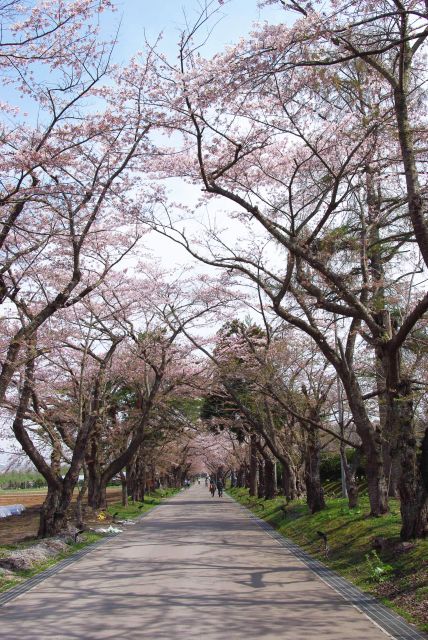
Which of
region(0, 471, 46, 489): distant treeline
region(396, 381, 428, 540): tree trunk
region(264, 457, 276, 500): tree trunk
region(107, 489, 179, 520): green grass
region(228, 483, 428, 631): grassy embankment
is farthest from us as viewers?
region(0, 471, 46, 489): distant treeline

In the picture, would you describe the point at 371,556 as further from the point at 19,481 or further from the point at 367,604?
the point at 19,481

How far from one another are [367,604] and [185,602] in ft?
7.30

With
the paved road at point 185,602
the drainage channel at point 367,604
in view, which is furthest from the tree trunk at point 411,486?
the paved road at point 185,602

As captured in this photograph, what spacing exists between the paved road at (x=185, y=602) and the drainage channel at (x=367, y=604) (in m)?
0.13

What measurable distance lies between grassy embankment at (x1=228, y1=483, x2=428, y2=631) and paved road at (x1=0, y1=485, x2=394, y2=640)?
1.85 feet

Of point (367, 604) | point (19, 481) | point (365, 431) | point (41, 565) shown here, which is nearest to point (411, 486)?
point (365, 431)

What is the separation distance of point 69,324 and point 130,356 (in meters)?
4.81

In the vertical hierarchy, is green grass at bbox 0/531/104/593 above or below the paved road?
above

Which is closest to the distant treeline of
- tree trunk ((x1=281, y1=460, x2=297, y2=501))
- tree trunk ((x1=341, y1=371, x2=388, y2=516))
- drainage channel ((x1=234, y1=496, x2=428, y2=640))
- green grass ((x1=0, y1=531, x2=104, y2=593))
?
tree trunk ((x1=281, y1=460, x2=297, y2=501))

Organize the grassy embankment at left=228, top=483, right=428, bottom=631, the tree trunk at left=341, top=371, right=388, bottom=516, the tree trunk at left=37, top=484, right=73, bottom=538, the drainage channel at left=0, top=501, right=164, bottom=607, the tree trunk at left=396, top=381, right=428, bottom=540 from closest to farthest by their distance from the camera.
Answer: the grassy embankment at left=228, top=483, right=428, bottom=631 → the drainage channel at left=0, top=501, right=164, bottom=607 → the tree trunk at left=396, top=381, right=428, bottom=540 → the tree trunk at left=341, top=371, right=388, bottom=516 → the tree trunk at left=37, top=484, right=73, bottom=538

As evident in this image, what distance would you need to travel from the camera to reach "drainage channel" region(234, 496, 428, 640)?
19.8 feet

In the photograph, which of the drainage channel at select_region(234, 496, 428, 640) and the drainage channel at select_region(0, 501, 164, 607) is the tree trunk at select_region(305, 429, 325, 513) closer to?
the drainage channel at select_region(234, 496, 428, 640)

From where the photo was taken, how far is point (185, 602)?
7711 millimetres

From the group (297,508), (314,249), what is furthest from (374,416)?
(314,249)
